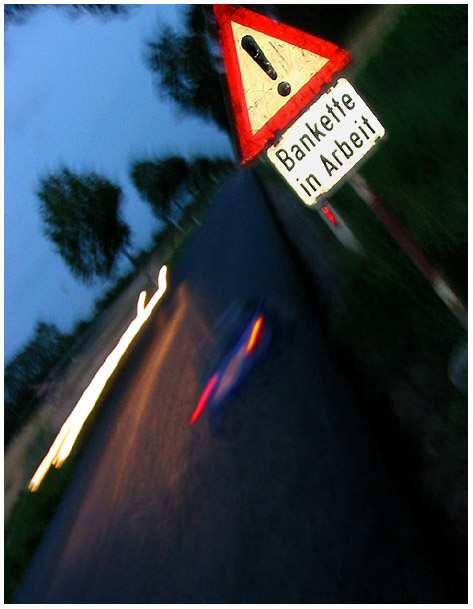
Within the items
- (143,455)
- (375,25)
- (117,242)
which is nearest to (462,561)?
(143,455)

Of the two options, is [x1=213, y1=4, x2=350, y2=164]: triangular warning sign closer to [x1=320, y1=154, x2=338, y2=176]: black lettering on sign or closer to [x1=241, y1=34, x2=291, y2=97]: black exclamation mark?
[x1=241, y1=34, x2=291, y2=97]: black exclamation mark

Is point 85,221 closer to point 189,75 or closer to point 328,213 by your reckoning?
point 189,75

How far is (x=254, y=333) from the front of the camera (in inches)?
234

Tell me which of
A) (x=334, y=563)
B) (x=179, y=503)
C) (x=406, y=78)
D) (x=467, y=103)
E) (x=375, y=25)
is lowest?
(x=334, y=563)

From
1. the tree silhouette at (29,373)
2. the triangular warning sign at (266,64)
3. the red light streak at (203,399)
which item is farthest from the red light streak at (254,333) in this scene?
the tree silhouette at (29,373)

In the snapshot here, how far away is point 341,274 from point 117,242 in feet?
43.6

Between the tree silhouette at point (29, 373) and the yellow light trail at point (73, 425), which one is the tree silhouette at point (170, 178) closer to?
the tree silhouette at point (29, 373)

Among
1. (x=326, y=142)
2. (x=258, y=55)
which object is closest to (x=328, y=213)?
(x=326, y=142)

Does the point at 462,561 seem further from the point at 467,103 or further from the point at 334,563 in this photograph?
the point at 467,103

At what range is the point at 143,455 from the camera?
5.48 m

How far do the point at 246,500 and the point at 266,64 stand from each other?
3296mm

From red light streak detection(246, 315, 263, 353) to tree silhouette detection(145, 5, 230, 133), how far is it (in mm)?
9547

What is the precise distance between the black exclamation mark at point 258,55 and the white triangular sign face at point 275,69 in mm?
17

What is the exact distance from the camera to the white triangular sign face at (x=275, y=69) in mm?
3268
